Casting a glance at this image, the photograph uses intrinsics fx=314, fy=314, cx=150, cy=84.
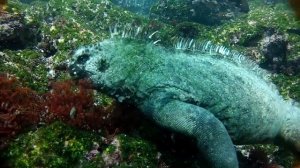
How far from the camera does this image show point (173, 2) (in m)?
18.6

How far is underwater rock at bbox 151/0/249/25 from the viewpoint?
18047 mm

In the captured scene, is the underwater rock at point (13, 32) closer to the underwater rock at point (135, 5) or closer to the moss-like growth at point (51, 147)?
the moss-like growth at point (51, 147)

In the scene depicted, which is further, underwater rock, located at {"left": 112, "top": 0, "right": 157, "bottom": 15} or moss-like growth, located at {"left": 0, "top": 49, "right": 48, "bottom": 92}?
underwater rock, located at {"left": 112, "top": 0, "right": 157, "bottom": 15}

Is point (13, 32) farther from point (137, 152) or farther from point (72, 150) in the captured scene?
point (137, 152)

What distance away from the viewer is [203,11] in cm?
1814

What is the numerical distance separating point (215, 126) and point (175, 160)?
0.92 m

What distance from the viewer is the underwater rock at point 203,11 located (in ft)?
59.2

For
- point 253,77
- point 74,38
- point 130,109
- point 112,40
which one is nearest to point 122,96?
point 130,109

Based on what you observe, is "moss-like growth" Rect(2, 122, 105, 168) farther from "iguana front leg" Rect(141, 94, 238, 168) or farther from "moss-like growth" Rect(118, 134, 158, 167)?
"iguana front leg" Rect(141, 94, 238, 168)

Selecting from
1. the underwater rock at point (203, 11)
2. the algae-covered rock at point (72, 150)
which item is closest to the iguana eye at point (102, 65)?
the algae-covered rock at point (72, 150)

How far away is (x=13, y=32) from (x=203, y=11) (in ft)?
40.7

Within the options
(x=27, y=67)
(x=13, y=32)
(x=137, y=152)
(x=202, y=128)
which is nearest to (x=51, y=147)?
(x=137, y=152)

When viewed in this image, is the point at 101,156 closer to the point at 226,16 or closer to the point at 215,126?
the point at 215,126

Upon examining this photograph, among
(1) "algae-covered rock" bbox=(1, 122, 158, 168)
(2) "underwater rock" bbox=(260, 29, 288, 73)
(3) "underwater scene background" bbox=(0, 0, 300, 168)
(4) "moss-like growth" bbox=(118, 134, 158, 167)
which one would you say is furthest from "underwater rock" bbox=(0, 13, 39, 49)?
(2) "underwater rock" bbox=(260, 29, 288, 73)
